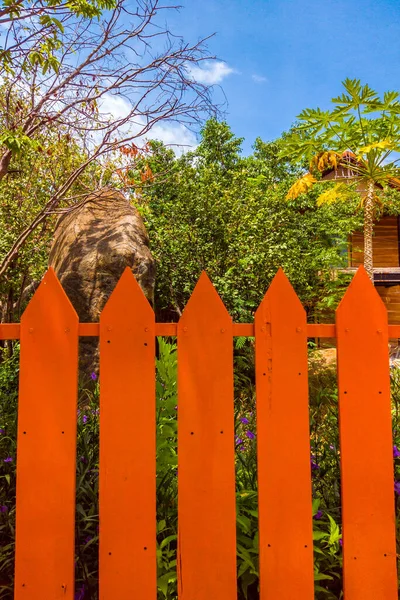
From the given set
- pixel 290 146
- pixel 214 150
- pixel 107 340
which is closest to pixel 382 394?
pixel 107 340

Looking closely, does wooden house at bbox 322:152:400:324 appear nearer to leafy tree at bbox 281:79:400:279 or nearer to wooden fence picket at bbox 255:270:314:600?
leafy tree at bbox 281:79:400:279

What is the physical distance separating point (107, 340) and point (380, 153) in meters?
11.0

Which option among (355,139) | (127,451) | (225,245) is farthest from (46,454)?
(355,139)

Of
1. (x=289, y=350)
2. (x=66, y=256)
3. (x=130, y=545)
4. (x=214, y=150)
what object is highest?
(x=214, y=150)

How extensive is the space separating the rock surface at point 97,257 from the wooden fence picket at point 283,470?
364 centimetres

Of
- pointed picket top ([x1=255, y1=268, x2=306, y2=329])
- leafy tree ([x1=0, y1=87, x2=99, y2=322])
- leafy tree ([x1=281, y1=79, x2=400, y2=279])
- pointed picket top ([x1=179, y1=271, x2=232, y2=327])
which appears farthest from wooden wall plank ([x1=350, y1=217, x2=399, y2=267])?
pointed picket top ([x1=179, y1=271, x2=232, y2=327])

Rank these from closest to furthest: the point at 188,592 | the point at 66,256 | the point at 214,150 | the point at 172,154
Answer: the point at 188,592
the point at 66,256
the point at 172,154
the point at 214,150

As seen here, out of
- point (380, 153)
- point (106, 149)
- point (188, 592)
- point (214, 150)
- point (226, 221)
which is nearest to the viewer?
point (188, 592)

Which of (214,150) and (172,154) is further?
(214,150)

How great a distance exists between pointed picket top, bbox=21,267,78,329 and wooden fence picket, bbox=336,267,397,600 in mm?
1040

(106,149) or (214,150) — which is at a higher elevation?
(214,150)

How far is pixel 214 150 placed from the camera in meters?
16.1

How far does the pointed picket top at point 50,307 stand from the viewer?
5.02 ft

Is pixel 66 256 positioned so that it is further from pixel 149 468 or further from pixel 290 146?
pixel 290 146
